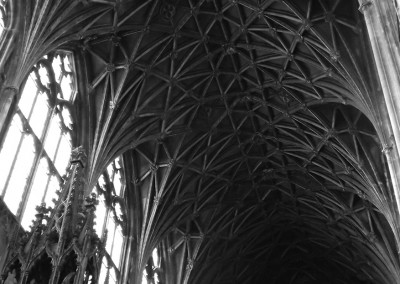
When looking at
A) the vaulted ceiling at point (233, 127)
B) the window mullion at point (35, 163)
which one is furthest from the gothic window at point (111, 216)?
the window mullion at point (35, 163)

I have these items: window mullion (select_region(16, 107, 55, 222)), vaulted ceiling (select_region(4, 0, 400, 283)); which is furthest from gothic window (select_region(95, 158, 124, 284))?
window mullion (select_region(16, 107, 55, 222))

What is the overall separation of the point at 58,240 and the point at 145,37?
40.1 feet

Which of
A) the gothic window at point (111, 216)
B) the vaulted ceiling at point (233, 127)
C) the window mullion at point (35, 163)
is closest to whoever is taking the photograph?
the window mullion at point (35, 163)

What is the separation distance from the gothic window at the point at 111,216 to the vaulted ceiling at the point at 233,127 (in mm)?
584

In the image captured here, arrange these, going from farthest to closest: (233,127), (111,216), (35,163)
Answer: (233,127) < (111,216) < (35,163)

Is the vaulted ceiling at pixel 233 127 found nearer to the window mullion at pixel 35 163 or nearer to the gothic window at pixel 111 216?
the gothic window at pixel 111 216

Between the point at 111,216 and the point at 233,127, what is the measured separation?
777cm

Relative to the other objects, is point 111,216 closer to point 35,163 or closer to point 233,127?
point 35,163

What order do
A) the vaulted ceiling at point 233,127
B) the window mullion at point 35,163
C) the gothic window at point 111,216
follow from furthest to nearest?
the gothic window at point 111,216
the vaulted ceiling at point 233,127
the window mullion at point 35,163

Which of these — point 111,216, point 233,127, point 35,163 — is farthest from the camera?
point 233,127

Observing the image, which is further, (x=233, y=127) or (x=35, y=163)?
(x=233, y=127)

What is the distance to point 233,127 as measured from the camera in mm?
32062

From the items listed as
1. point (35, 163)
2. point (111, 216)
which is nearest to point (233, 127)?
point (111, 216)

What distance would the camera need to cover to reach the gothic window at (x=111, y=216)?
28.2 m
